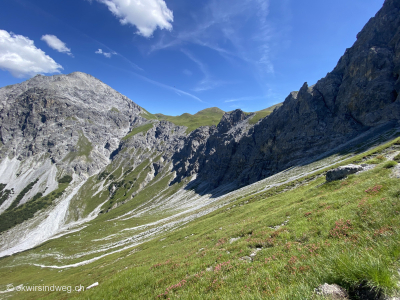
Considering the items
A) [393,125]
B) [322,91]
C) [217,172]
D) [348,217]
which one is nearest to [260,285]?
[348,217]

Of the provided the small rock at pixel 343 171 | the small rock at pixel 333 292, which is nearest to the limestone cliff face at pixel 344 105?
the small rock at pixel 343 171

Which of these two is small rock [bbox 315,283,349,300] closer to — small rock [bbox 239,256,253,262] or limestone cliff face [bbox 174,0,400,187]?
small rock [bbox 239,256,253,262]

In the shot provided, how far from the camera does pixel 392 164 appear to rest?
758 inches

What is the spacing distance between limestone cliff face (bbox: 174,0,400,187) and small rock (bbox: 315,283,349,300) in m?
109

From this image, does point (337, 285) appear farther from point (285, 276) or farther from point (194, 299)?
point (194, 299)

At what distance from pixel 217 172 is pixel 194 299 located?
19098cm

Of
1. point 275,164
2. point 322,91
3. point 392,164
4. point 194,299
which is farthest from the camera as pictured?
point 275,164

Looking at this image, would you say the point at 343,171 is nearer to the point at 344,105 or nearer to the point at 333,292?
the point at 333,292

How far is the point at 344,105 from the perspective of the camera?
4040 inches

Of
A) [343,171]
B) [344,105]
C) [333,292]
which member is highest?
[344,105]

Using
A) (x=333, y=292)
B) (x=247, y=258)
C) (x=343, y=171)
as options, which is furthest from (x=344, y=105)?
(x=333, y=292)

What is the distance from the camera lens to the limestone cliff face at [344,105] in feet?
288

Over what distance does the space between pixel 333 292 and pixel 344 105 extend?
132 meters

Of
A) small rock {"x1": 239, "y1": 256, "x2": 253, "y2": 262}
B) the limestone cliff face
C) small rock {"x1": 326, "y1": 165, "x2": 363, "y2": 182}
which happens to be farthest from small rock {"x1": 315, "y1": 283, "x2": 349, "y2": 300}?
the limestone cliff face
